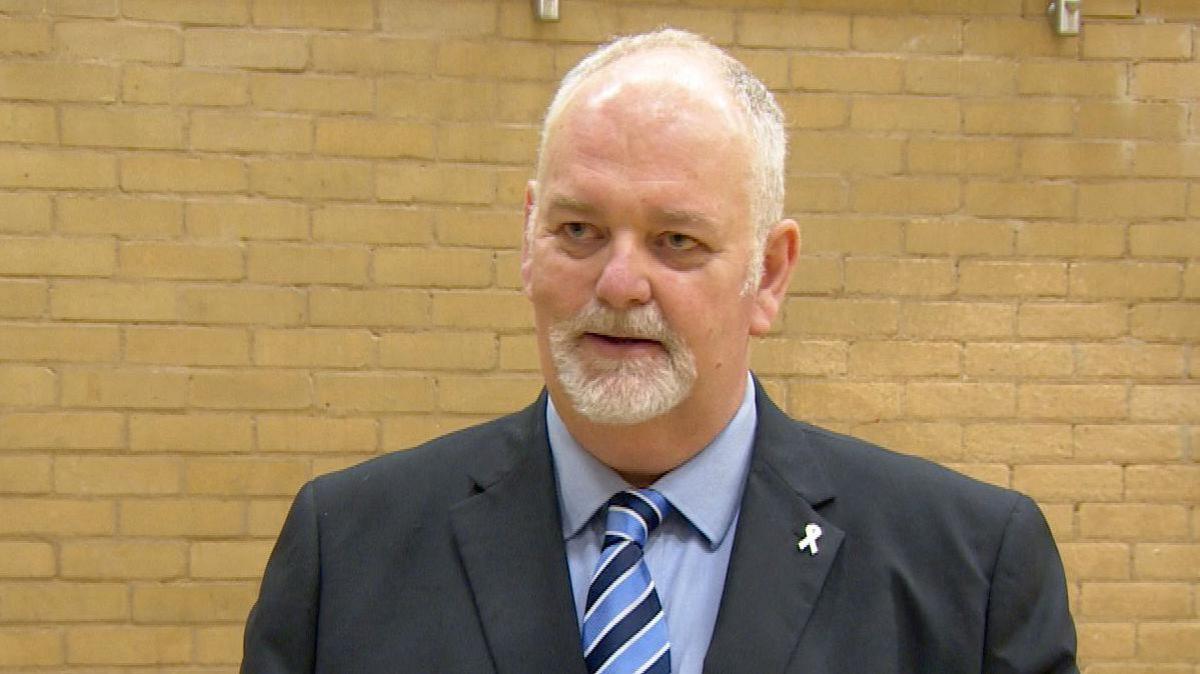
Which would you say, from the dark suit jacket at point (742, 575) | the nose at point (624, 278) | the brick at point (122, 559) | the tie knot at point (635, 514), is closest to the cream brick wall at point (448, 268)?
the brick at point (122, 559)

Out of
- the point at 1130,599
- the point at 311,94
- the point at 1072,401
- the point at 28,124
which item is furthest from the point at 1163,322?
the point at 28,124

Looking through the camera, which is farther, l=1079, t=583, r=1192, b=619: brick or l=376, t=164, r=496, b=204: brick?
l=1079, t=583, r=1192, b=619: brick

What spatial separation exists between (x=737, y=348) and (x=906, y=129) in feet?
7.49

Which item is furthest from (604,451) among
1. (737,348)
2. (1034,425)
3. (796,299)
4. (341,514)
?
(1034,425)

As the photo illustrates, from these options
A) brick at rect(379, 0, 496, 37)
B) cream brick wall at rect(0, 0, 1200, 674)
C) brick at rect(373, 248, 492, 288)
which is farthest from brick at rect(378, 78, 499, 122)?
brick at rect(373, 248, 492, 288)

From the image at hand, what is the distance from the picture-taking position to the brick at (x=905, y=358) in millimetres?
4016

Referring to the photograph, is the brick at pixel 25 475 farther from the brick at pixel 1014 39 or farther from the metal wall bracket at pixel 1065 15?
the metal wall bracket at pixel 1065 15

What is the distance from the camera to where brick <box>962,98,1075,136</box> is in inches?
160

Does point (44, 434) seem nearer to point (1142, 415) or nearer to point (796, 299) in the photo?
point (796, 299)

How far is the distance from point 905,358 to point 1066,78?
0.88 metres

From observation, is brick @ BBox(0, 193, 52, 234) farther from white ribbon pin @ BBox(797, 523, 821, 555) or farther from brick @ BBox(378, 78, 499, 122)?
white ribbon pin @ BBox(797, 523, 821, 555)

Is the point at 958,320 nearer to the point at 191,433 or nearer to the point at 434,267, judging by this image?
the point at 434,267

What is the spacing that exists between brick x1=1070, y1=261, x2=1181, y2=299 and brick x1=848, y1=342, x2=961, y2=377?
386 mm

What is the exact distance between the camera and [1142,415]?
409 cm
